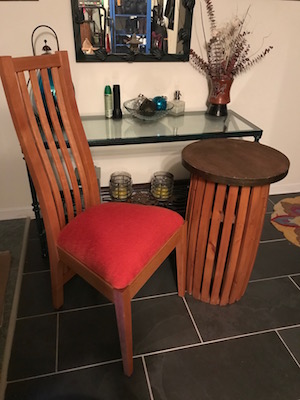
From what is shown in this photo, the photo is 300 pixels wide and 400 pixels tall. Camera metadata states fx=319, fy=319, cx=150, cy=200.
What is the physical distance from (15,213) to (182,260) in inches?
47.4

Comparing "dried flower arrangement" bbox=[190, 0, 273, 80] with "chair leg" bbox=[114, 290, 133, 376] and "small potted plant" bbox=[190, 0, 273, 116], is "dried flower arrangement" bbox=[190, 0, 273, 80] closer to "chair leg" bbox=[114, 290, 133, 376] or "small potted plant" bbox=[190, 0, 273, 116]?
"small potted plant" bbox=[190, 0, 273, 116]

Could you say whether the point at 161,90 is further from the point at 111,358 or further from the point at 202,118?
the point at 111,358

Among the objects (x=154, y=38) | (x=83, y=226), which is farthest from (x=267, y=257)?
(x=154, y=38)

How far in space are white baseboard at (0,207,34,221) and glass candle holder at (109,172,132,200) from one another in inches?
22.6

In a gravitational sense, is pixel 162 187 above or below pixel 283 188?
above

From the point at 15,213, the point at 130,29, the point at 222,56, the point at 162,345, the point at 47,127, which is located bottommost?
the point at 162,345

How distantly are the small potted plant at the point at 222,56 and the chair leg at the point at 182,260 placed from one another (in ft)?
2.90

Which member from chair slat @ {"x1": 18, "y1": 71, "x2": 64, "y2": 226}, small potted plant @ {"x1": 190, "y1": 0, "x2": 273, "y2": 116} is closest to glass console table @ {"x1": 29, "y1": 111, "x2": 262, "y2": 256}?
small potted plant @ {"x1": 190, "y1": 0, "x2": 273, "y2": 116}

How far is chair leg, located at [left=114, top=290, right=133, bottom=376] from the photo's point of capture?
→ 3.48ft

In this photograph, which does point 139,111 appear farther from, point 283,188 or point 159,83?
point 283,188

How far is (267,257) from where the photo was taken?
72.7 inches

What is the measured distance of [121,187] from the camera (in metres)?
1.93

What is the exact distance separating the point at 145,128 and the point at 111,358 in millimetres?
1109

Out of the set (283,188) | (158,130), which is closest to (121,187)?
(158,130)
